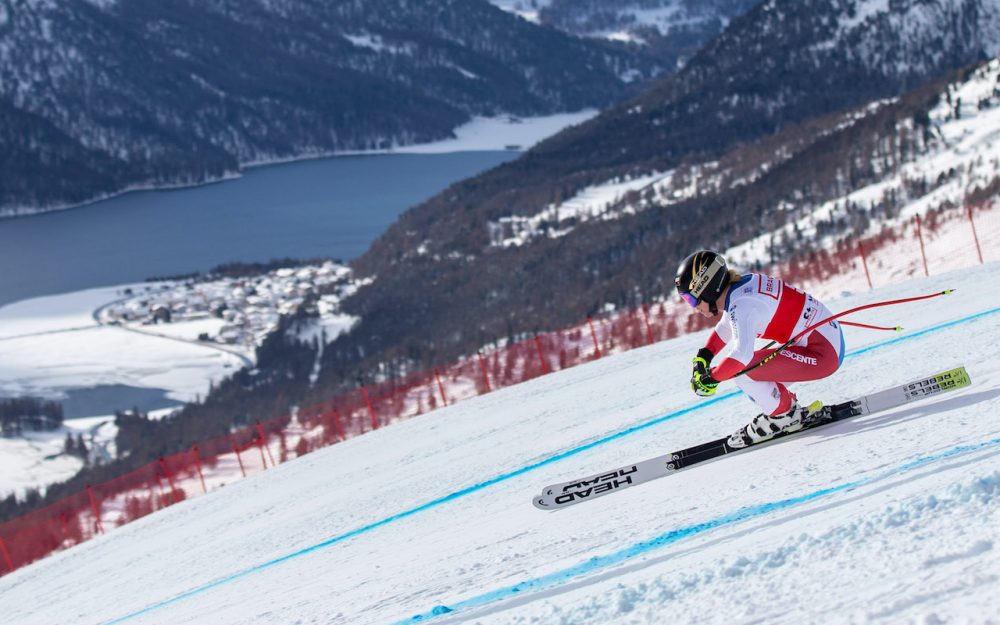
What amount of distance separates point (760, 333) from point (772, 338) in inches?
5.7

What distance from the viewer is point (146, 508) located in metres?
20.2

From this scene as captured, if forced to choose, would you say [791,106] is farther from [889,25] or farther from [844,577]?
[844,577]

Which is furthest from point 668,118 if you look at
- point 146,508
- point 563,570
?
point 563,570

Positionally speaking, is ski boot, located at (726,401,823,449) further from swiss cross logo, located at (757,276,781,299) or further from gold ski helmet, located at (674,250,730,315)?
gold ski helmet, located at (674,250,730,315)

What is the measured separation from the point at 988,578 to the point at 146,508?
62.2 feet

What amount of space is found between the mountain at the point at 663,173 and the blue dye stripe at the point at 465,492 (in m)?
65.9

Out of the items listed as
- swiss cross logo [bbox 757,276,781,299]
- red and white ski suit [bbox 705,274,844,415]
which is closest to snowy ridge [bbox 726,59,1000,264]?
red and white ski suit [bbox 705,274,844,415]

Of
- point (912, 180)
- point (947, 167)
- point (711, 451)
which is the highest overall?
point (947, 167)

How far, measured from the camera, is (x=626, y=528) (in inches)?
238

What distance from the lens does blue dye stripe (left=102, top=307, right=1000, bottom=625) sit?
8766 mm

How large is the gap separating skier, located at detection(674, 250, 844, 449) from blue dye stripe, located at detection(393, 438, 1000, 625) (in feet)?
3.92

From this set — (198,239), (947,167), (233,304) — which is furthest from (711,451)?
(198,239)

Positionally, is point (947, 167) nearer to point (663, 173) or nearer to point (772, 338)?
point (772, 338)

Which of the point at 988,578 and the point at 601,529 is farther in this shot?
the point at 601,529
